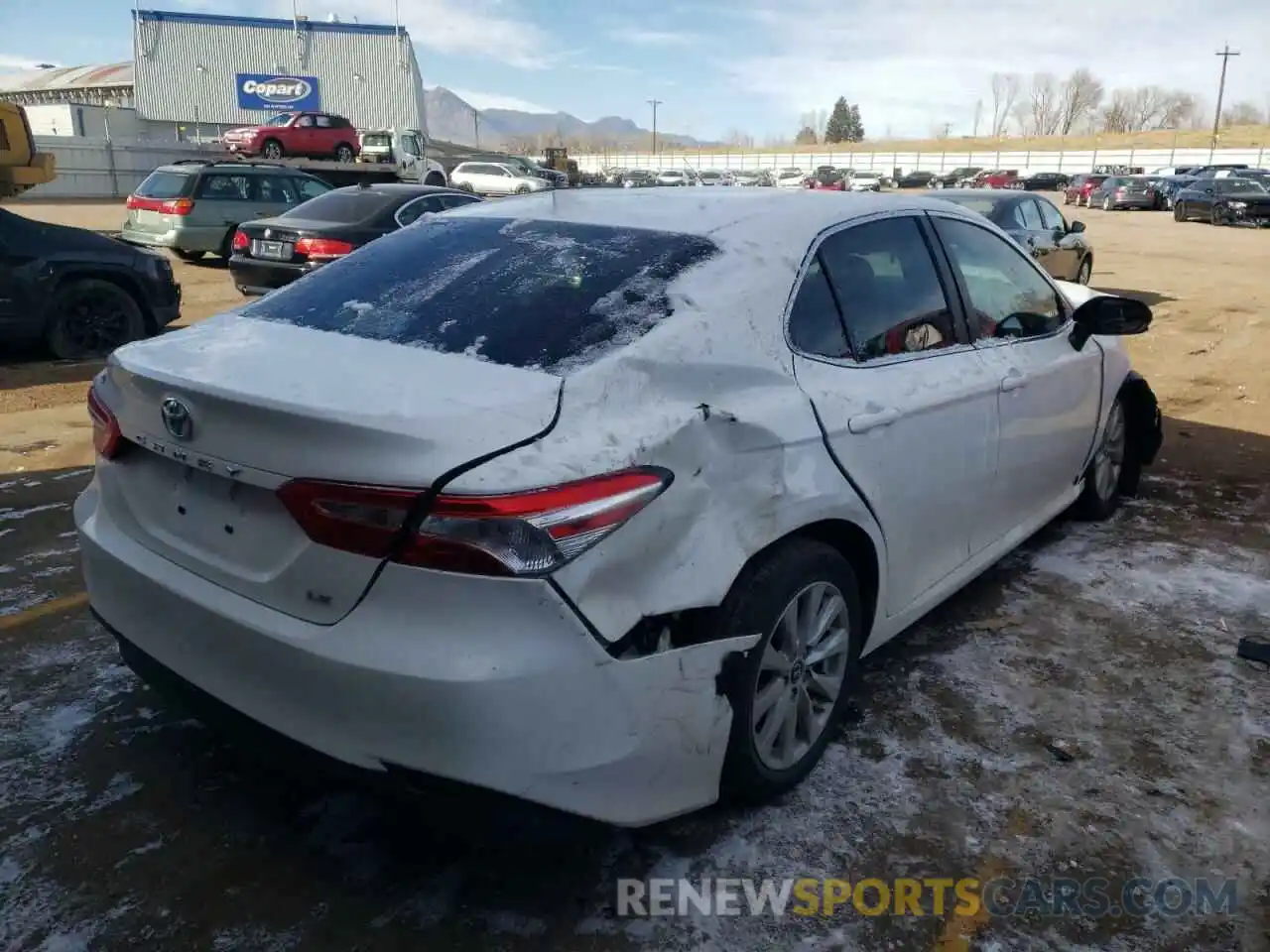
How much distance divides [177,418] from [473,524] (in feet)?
2.78

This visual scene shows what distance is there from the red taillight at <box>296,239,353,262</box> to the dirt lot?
18.7 ft

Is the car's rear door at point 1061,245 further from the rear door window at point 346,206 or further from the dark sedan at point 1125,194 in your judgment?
the dark sedan at point 1125,194

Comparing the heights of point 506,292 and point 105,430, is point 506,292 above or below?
above

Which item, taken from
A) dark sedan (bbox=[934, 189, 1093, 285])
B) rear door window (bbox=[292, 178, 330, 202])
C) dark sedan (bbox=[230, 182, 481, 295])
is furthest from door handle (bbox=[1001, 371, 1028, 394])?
rear door window (bbox=[292, 178, 330, 202])

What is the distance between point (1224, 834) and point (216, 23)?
211ft

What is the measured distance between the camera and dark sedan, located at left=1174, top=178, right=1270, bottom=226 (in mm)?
31109

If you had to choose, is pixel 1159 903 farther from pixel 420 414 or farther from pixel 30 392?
pixel 30 392

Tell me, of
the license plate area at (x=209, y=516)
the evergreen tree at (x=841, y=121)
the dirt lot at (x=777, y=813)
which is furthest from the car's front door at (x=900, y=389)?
the evergreen tree at (x=841, y=121)

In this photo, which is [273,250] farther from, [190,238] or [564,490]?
[564,490]

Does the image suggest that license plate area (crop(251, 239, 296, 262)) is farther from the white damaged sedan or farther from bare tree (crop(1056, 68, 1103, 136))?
bare tree (crop(1056, 68, 1103, 136))

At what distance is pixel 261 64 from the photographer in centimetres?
5650

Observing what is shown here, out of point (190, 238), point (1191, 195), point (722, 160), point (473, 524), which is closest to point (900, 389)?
point (473, 524)

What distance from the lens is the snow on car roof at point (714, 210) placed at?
290cm

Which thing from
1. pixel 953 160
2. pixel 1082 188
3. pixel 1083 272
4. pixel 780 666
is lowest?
pixel 780 666
